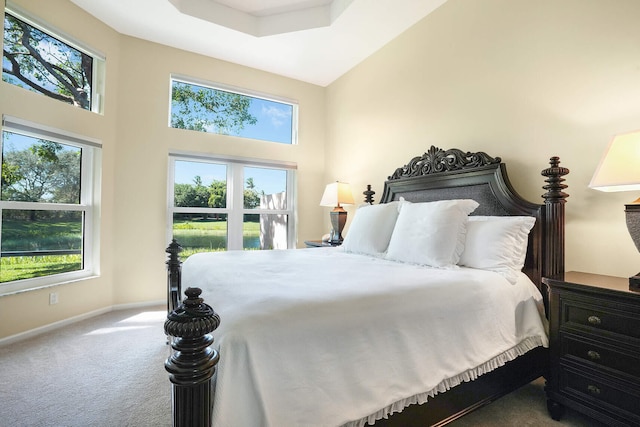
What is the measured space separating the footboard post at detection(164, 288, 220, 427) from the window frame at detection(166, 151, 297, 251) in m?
3.42

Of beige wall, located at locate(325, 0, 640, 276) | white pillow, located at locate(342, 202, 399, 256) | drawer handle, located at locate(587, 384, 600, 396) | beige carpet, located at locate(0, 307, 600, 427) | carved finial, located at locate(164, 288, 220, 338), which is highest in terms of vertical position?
beige wall, located at locate(325, 0, 640, 276)

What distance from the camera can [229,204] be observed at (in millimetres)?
4246

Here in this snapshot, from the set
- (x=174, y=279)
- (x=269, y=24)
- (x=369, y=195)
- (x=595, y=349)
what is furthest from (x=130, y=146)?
(x=595, y=349)

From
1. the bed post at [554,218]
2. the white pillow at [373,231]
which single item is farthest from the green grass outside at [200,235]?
the bed post at [554,218]

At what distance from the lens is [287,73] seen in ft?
14.7

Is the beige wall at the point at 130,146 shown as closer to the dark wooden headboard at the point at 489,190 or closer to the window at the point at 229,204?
the window at the point at 229,204

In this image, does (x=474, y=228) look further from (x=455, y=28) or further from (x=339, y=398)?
(x=455, y=28)

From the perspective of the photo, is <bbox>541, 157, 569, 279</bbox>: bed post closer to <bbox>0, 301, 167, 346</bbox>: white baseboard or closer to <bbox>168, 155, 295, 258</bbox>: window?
<bbox>168, 155, 295, 258</bbox>: window

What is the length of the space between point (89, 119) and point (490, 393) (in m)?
4.24

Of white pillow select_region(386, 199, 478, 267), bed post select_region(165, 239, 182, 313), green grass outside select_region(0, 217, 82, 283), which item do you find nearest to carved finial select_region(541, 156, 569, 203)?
white pillow select_region(386, 199, 478, 267)

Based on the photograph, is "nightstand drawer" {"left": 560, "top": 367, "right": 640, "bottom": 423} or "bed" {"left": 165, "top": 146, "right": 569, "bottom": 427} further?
"nightstand drawer" {"left": 560, "top": 367, "right": 640, "bottom": 423}

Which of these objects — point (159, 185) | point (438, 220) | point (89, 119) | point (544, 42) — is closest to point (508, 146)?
point (544, 42)

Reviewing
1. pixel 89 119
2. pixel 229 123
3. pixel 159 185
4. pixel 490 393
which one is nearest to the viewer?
pixel 490 393

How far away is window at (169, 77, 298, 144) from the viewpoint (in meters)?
4.00
